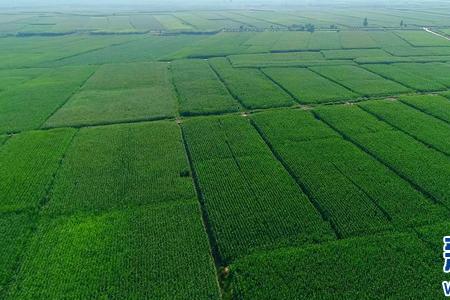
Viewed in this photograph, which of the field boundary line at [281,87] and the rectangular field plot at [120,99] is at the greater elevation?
the rectangular field plot at [120,99]

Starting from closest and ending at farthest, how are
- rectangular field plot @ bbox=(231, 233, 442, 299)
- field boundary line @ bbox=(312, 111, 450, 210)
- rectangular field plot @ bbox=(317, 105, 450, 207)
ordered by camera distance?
rectangular field plot @ bbox=(231, 233, 442, 299) → field boundary line @ bbox=(312, 111, 450, 210) → rectangular field plot @ bbox=(317, 105, 450, 207)

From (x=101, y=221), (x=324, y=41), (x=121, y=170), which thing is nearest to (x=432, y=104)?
(x=121, y=170)

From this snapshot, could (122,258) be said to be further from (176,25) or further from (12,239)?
(176,25)

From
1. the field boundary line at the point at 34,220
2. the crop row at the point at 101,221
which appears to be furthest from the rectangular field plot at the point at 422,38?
the field boundary line at the point at 34,220

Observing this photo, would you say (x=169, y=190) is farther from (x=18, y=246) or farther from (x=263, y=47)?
(x=263, y=47)

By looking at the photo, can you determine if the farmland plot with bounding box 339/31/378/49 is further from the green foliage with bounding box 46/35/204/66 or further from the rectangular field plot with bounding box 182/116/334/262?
the rectangular field plot with bounding box 182/116/334/262

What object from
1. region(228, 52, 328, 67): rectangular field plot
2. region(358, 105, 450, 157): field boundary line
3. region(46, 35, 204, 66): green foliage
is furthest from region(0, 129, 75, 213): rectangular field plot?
region(228, 52, 328, 67): rectangular field plot

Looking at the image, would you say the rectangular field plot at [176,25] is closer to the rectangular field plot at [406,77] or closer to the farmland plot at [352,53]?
the farmland plot at [352,53]
